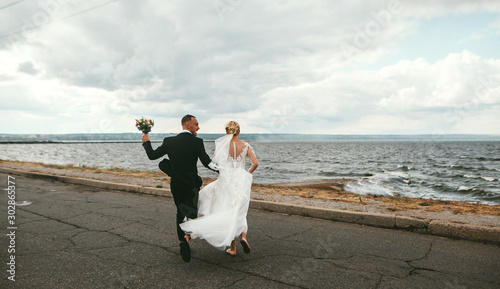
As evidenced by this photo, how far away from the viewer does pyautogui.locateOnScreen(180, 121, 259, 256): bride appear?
4.06 m

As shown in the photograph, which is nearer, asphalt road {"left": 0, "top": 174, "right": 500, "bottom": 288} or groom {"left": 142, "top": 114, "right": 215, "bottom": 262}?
asphalt road {"left": 0, "top": 174, "right": 500, "bottom": 288}

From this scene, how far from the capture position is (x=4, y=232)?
17.8 ft

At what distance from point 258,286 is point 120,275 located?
169 centimetres

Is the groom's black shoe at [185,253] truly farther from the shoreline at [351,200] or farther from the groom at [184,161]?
the shoreline at [351,200]

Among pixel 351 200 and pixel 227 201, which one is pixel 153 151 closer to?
pixel 227 201

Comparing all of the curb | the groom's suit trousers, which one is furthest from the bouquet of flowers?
the curb

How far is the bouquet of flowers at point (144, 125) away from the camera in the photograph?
14.8 ft

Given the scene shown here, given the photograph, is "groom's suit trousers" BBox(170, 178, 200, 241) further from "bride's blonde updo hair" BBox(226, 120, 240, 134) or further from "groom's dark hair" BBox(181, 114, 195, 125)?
"bride's blonde updo hair" BBox(226, 120, 240, 134)

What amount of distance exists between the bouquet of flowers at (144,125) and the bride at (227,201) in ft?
3.44

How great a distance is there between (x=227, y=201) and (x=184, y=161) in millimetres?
837

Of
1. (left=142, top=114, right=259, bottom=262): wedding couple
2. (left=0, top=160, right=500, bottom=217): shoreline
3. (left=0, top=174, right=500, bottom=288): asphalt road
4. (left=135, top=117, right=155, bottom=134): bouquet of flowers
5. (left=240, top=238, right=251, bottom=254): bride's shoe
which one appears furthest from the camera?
(left=0, top=160, right=500, bottom=217): shoreline

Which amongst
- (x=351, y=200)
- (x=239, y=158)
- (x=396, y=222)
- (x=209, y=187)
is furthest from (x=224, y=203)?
(x=351, y=200)

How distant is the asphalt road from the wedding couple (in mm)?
449

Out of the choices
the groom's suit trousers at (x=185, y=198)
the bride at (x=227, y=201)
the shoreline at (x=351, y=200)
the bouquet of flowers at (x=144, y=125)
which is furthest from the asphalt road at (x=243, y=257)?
the bouquet of flowers at (x=144, y=125)
